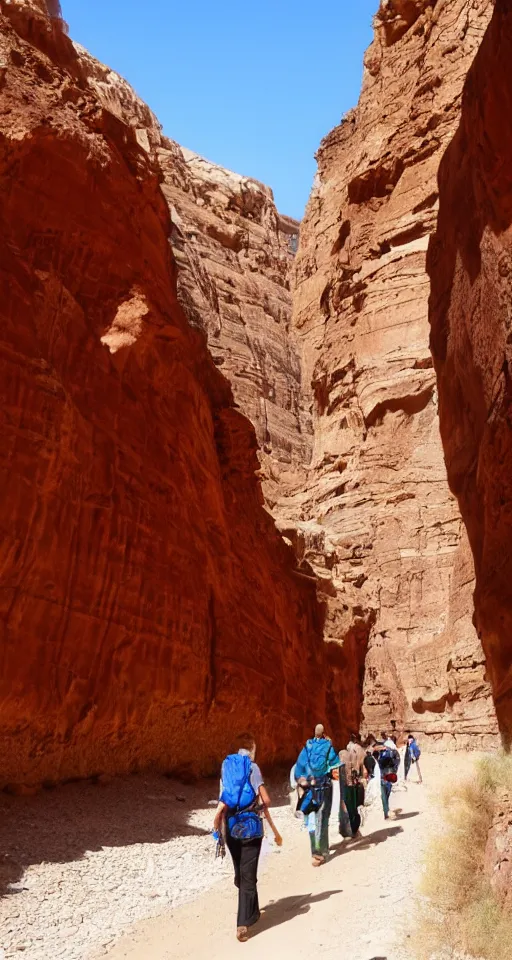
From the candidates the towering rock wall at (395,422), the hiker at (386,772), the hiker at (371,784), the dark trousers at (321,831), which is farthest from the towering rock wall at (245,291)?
the dark trousers at (321,831)

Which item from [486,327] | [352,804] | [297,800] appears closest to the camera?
[297,800]

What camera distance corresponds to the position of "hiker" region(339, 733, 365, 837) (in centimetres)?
1168

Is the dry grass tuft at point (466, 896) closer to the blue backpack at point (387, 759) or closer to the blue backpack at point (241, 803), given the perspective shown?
the blue backpack at point (241, 803)

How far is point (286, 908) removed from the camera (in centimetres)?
770

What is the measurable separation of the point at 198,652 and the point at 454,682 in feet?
61.1

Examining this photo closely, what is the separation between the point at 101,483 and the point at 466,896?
344 inches

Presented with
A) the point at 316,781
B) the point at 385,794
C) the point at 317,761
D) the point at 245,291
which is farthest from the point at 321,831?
the point at 245,291

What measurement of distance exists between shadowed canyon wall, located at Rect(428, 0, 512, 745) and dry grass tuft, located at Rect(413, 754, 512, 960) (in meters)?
2.16

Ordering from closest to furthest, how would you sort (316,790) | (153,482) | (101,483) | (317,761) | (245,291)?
(316,790) < (317,761) < (101,483) < (153,482) < (245,291)

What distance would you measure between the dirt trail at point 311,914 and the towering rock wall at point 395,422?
59.2 ft

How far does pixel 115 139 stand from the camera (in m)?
17.1

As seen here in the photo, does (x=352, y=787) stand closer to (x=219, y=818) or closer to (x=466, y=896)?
(x=219, y=818)

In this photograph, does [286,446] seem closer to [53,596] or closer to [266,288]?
[266,288]

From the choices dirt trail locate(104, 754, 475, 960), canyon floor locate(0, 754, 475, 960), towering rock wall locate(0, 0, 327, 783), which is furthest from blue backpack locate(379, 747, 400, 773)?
towering rock wall locate(0, 0, 327, 783)
